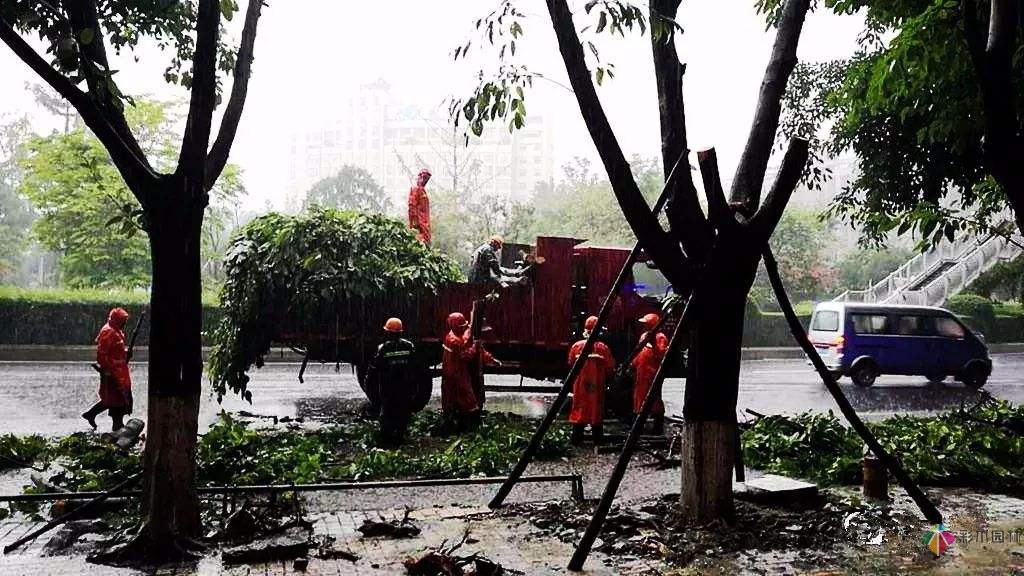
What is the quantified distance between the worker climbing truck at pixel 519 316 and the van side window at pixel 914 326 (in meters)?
9.31

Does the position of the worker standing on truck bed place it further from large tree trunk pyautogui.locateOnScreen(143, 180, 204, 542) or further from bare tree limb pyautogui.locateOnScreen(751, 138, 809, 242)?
large tree trunk pyautogui.locateOnScreen(143, 180, 204, 542)

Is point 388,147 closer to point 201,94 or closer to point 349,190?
point 349,190

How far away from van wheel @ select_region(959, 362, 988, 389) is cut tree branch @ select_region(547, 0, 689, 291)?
16.1 m

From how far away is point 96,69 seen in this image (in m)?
5.00

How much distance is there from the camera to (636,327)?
1208cm

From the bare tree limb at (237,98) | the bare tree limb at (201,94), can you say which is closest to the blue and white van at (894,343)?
the bare tree limb at (237,98)

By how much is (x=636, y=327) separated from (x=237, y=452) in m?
6.00

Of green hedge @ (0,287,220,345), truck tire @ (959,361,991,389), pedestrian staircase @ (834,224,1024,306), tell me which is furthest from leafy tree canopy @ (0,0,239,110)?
pedestrian staircase @ (834,224,1024,306)

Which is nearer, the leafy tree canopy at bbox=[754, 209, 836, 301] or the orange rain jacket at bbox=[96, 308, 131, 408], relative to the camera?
the orange rain jacket at bbox=[96, 308, 131, 408]

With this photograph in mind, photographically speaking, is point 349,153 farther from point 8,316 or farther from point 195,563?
point 195,563

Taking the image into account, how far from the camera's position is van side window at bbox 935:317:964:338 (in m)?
19.2

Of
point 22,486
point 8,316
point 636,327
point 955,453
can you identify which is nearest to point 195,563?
point 22,486

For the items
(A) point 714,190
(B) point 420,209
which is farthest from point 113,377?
(A) point 714,190

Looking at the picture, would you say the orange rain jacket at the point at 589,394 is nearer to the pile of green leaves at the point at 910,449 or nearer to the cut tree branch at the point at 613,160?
the pile of green leaves at the point at 910,449
